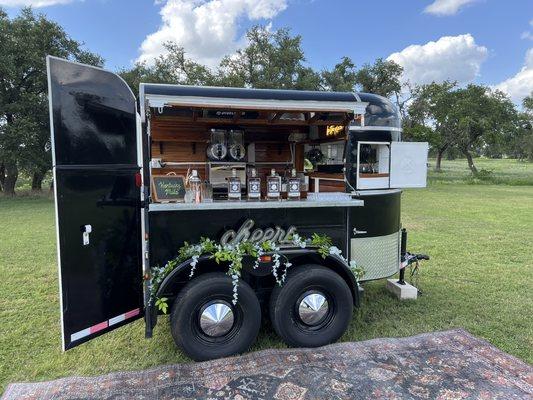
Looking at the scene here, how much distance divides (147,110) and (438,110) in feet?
104

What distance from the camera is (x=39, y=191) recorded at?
18906mm

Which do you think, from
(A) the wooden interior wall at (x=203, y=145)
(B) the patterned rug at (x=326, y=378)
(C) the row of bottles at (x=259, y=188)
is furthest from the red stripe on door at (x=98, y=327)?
(A) the wooden interior wall at (x=203, y=145)

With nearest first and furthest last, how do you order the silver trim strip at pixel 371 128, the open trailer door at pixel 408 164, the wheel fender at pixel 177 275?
the wheel fender at pixel 177 275
the silver trim strip at pixel 371 128
the open trailer door at pixel 408 164

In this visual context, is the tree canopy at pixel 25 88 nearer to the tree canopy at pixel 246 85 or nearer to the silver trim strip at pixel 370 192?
the tree canopy at pixel 246 85

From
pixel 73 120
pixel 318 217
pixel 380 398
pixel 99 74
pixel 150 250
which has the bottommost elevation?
pixel 380 398

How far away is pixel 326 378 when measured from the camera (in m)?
3.06

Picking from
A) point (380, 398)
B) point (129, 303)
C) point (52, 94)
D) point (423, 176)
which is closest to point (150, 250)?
point (129, 303)

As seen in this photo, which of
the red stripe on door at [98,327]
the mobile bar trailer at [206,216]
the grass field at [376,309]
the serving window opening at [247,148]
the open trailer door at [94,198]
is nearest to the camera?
the open trailer door at [94,198]

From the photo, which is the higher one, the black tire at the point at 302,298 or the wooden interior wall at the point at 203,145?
the wooden interior wall at the point at 203,145

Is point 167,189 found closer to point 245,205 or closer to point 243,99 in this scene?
point 245,205

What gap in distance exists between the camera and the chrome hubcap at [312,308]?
351 cm

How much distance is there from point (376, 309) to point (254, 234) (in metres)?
1.96

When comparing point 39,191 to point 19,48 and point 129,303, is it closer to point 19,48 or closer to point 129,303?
point 19,48

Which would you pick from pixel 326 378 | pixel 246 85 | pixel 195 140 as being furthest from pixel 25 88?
pixel 326 378
